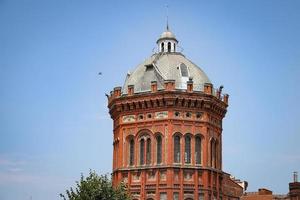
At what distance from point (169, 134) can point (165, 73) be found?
5541mm

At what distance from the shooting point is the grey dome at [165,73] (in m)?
48.7

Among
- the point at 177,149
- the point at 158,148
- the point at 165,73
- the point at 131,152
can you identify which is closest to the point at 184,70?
the point at 165,73

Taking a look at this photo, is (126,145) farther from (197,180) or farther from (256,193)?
(256,193)

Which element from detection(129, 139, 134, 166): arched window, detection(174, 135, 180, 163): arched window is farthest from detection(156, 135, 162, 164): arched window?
detection(129, 139, 134, 166): arched window

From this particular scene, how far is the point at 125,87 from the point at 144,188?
918 cm

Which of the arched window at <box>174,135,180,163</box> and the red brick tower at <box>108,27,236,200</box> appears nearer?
the red brick tower at <box>108,27,236,200</box>

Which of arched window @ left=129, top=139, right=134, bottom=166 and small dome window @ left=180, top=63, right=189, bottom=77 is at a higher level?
small dome window @ left=180, top=63, right=189, bottom=77

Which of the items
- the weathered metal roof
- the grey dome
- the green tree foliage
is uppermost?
the weathered metal roof

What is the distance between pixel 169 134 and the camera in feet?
152

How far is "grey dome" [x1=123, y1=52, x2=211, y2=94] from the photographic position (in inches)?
1916

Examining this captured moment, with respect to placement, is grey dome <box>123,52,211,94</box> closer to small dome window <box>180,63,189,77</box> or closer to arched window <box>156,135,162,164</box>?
small dome window <box>180,63,189,77</box>

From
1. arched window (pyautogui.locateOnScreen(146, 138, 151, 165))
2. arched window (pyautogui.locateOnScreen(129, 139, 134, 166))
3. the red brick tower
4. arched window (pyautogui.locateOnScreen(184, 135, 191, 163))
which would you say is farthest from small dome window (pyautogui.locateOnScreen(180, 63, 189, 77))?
arched window (pyautogui.locateOnScreen(129, 139, 134, 166))

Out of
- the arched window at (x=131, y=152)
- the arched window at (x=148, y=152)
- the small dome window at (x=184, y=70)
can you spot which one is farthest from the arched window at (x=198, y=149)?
the small dome window at (x=184, y=70)

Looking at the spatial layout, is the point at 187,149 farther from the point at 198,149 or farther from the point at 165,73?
the point at 165,73
